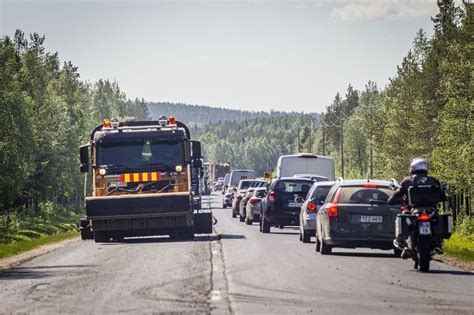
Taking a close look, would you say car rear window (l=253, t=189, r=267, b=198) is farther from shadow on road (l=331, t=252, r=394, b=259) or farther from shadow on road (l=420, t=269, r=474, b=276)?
shadow on road (l=420, t=269, r=474, b=276)

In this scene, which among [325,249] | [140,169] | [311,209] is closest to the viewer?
[325,249]

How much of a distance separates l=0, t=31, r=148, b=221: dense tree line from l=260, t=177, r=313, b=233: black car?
25.2 metres

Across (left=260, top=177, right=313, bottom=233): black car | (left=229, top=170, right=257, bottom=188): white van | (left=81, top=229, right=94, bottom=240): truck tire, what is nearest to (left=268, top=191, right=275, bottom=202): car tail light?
(left=260, top=177, right=313, bottom=233): black car

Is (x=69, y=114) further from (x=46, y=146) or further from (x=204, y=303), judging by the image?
(x=204, y=303)

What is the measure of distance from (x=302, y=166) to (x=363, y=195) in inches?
1131

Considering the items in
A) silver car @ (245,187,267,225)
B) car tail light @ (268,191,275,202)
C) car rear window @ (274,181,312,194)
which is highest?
car rear window @ (274,181,312,194)

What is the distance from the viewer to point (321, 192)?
28922 mm

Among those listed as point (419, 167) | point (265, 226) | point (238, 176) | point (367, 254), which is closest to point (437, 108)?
point (238, 176)

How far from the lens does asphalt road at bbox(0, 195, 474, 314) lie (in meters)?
13.4

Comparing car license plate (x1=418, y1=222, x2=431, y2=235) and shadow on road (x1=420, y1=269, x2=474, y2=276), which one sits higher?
car license plate (x1=418, y1=222, x2=431, y2=235)

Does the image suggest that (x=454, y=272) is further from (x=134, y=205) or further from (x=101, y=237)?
(x=101, y=237)

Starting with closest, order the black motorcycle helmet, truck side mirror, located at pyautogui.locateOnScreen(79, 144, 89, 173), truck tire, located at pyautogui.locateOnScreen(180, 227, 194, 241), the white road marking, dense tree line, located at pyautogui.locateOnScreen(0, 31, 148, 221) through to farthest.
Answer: the white road marking < the black motorcycle helmet < truck side mirror, located at pyautogui.locateOnScreen(79, 144, 89, 173) < truck tire, located at pyautogui.locateOnScreen(180, 227, 194, 241) < dense tree line, located at pyautogui.locateOnScreen(0, 31, 148, 221)

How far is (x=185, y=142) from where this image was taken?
Result: 30.4m

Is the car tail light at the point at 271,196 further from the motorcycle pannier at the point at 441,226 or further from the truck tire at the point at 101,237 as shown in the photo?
the motorcycle pannier at the point at 441,226
